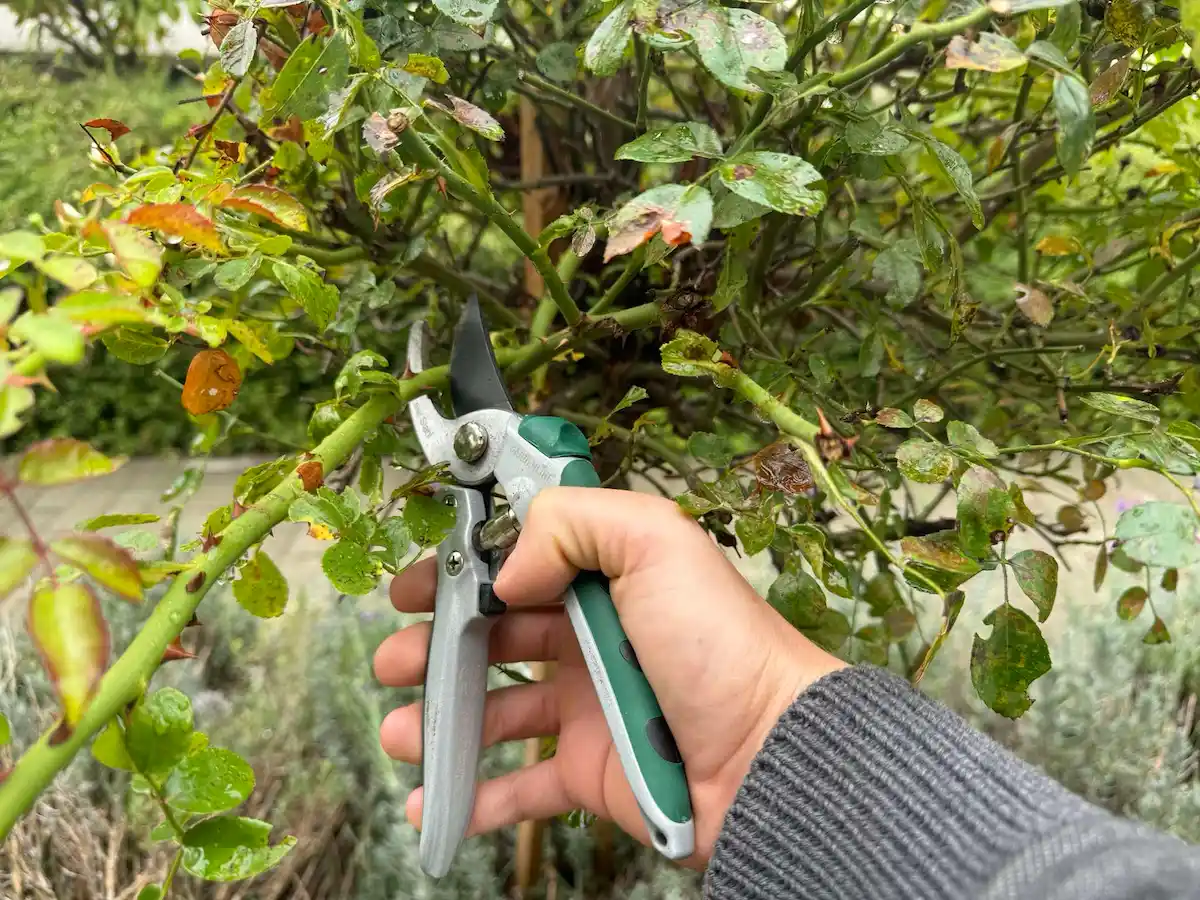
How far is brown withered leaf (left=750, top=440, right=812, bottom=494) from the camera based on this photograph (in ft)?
1.52

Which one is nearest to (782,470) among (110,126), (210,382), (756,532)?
(756,532)

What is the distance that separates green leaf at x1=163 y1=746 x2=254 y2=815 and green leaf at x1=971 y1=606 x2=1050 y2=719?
1.33ft

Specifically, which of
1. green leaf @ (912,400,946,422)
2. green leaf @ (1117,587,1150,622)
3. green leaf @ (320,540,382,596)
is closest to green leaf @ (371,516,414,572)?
green leaf @ (320,540,382,596)

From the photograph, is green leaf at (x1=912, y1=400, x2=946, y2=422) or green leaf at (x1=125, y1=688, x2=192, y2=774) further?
green leaf at (x1=912, y1=400, x2=946, y2=422)

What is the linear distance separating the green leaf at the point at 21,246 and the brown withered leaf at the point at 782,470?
345 mm

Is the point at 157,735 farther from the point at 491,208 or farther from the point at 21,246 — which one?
the point at 491,208

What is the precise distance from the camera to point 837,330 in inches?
36.1

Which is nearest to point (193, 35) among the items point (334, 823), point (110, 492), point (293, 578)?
point (110, 492)

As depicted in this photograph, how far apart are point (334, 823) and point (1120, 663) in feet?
4.70

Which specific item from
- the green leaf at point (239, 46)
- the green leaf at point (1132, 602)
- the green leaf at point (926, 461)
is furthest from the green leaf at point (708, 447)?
the green leaf at point (1132, 602)

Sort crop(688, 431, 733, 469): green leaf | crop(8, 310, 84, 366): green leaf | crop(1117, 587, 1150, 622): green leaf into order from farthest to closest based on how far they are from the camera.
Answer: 1. crop(1117, 587, 1150, 622): green leaf
2. crop(688, 431, 733, 469): green leaf
3. crop(8, 310, 84, 366): green leaf

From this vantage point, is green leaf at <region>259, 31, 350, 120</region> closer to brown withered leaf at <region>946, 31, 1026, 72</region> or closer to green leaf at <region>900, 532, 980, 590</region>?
brown withered leaf at <region>946, 31, 1026, 72</region>

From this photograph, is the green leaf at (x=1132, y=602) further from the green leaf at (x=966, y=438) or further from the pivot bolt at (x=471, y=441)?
the pivot bolt at (x=471, y=441)

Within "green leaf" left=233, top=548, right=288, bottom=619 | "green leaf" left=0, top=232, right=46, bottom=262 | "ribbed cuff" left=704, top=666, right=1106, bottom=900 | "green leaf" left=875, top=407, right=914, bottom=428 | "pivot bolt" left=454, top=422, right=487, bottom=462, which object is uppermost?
"green leaf" left=0, top=232, right=46, bottom=262
